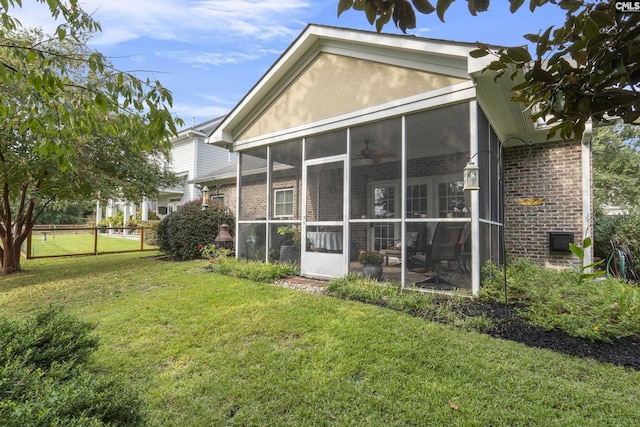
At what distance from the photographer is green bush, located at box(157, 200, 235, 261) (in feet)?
32.4

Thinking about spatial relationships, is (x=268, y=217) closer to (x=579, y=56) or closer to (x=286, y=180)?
(x=286, y=180)

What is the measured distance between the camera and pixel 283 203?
7445mm

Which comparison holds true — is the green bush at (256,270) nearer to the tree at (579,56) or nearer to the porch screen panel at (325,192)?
the porch screen panel at (325,192)

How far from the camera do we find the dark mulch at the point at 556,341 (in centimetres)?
315

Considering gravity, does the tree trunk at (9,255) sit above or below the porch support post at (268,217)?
below

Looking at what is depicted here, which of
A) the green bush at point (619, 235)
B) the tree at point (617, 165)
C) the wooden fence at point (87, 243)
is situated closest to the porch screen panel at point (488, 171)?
the green bush at point (619, 235)

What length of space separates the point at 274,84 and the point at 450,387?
7.23 m

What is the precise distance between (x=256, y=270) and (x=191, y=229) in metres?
4.26

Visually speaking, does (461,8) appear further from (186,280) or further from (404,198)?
(186,280)

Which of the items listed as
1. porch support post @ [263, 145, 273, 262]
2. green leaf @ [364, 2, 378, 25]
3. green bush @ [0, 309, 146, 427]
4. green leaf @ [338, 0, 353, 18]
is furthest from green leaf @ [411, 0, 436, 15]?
porch support post @ [263, 145, 273, 262]

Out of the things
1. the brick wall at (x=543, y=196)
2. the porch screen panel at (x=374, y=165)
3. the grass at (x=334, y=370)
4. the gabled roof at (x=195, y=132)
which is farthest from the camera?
the gabled roof at (x=195, y=132)

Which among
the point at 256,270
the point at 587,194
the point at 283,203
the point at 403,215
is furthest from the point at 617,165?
the point at 256,270

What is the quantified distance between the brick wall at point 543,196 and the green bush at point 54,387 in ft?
25.9

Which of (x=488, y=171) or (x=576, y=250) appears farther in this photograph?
(x=488, y=171)
